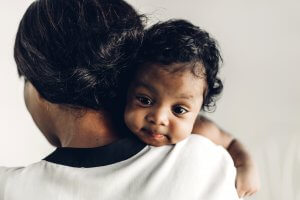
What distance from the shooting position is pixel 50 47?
0.75 m

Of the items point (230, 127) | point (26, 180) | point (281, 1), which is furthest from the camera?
point (230, 127)

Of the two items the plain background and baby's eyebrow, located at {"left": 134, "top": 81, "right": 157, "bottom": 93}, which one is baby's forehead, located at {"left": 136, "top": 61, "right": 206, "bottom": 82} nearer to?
baby's eyebrow, located at {"left": 134, "top": 81, "right": 157, "bottom": 93}

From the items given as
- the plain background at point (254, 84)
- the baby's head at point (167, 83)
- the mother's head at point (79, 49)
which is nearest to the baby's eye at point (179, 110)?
the baby's head at point (167, 83)

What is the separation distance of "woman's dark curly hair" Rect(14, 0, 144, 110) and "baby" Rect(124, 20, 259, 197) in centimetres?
4

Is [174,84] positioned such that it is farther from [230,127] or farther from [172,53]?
A: [230,127]

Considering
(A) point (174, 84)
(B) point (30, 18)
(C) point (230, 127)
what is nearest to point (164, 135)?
(A) point (174, 84)

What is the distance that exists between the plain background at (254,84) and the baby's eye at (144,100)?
688 mm

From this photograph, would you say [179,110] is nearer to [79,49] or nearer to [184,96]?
[184,96]

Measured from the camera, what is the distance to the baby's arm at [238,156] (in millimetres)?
777

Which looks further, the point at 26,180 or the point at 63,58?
the point at 63,58

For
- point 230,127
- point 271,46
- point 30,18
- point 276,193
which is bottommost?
point 276,193

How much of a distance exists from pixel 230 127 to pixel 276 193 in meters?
0.25

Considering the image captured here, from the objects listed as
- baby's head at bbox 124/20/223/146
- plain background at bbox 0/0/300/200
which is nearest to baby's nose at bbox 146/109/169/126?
baby's head at bbox 124/20/223/146

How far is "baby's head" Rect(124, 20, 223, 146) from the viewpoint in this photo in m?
0.70
